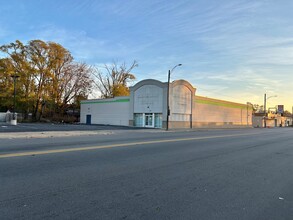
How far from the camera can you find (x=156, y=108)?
147 ft

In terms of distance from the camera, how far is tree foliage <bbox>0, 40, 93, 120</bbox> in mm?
56487

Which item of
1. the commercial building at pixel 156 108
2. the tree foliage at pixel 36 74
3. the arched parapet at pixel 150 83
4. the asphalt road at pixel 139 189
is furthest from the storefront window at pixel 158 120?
the asphalt road at pixel 139 189

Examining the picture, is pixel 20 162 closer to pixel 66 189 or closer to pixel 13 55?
pixel 66 189

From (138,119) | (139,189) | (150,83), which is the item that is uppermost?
(150,83)

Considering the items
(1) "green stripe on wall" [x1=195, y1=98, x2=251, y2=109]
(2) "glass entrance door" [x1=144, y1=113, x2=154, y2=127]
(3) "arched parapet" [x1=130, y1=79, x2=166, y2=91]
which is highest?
(3) "arched parapet" [x1=130, y1=79, x2=166, y2=91]

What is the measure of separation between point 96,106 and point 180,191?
51.2 m

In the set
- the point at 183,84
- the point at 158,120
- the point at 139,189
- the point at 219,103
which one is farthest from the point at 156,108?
the point at 139,189

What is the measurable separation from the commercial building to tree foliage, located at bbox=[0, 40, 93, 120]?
321 inches

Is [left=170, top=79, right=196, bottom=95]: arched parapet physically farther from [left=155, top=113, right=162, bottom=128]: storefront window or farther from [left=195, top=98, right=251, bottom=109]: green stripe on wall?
[left=155, top=113, right=162, bottom=128]: storefront window

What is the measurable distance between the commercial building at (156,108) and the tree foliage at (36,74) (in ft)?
26.7

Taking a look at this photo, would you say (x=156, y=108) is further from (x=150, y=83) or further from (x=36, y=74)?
(x=36, y=74)

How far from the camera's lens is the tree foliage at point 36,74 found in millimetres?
56487

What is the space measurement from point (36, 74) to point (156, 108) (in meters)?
29.2

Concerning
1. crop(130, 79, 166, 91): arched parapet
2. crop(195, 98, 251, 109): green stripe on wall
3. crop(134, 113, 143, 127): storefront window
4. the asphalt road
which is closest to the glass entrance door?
crop(134, 113, 143, 127): storefront window
